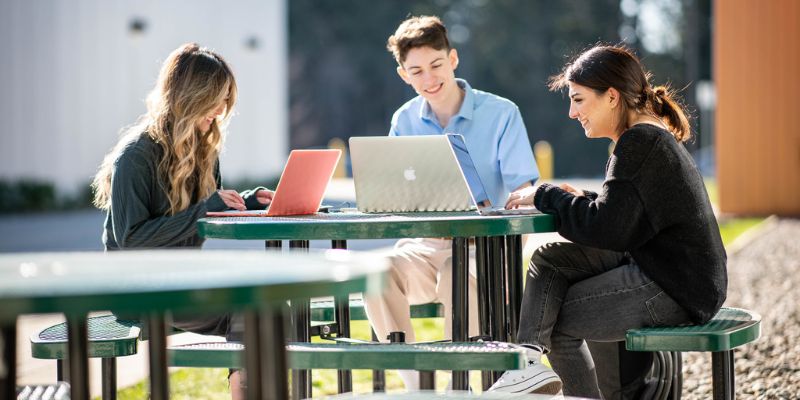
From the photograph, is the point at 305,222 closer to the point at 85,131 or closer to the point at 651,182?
the point at 651,182

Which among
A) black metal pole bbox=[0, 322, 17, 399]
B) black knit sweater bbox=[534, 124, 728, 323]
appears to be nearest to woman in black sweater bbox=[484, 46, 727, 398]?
black knit sweater bbox=[534, 124, 728, 323]

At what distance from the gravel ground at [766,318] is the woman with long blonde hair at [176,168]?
2258mm

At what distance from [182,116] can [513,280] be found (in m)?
1.26

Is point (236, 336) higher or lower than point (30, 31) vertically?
lower

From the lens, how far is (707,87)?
4744cm

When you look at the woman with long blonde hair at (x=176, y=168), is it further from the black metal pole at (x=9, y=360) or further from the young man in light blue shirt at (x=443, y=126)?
the black metal pole at (x=9, y=360)

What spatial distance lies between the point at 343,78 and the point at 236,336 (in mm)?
47839

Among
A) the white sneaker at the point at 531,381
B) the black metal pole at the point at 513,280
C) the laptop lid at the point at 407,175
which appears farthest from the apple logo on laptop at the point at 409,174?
the white sneaker at the point at 531,381

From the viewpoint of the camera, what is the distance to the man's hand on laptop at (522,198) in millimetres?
3660

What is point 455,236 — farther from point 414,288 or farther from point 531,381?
point 414,288

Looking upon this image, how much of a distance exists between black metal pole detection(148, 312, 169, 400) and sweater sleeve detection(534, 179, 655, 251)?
140cm

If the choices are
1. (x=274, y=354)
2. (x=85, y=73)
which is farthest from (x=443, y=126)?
(x=85, y=73)

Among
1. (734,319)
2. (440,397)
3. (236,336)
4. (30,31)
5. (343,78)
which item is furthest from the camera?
(343,78)

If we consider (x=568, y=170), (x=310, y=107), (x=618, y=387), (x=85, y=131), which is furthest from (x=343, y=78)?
(x=618, y=387)
